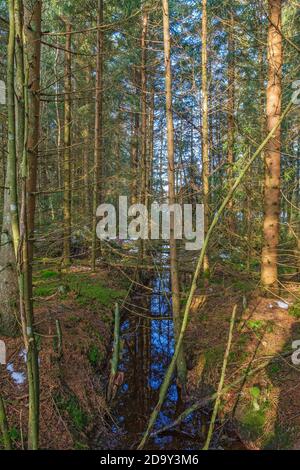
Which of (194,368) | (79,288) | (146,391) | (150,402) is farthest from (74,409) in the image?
(79,288)

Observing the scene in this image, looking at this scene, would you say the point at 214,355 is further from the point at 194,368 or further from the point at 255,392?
the point at 255,392

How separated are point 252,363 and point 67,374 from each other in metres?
2.91

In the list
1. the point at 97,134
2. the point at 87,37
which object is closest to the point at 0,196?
the point at 97,134

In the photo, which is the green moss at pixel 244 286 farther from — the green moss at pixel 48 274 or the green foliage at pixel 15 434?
the green foliage at pixel 15 434

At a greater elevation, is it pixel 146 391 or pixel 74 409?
pixel 74 409

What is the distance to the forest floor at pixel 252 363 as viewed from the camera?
4234mm

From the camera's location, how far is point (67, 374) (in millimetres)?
4820

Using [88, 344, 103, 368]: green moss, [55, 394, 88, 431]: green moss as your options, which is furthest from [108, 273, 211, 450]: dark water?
[88, 344, 103, 368]: green moss

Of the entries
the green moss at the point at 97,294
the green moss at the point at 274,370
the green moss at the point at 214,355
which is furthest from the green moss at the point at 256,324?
the green moss at the point at 97,294

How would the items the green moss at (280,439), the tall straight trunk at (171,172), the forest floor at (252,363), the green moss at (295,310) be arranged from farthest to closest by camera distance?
the green moss at (295,310) → the tall straight trunk at (171,172) → the forest floor at (252,363) → the green moss at (280,439)

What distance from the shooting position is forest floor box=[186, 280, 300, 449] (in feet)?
13.9

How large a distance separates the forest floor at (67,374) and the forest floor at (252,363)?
1.74m

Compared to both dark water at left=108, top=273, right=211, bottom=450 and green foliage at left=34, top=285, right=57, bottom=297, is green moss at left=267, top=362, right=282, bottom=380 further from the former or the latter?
green foliage at left=34, top=285, right=57, bottom=297

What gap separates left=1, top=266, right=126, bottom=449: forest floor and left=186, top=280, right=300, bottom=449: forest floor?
5.70 ft
